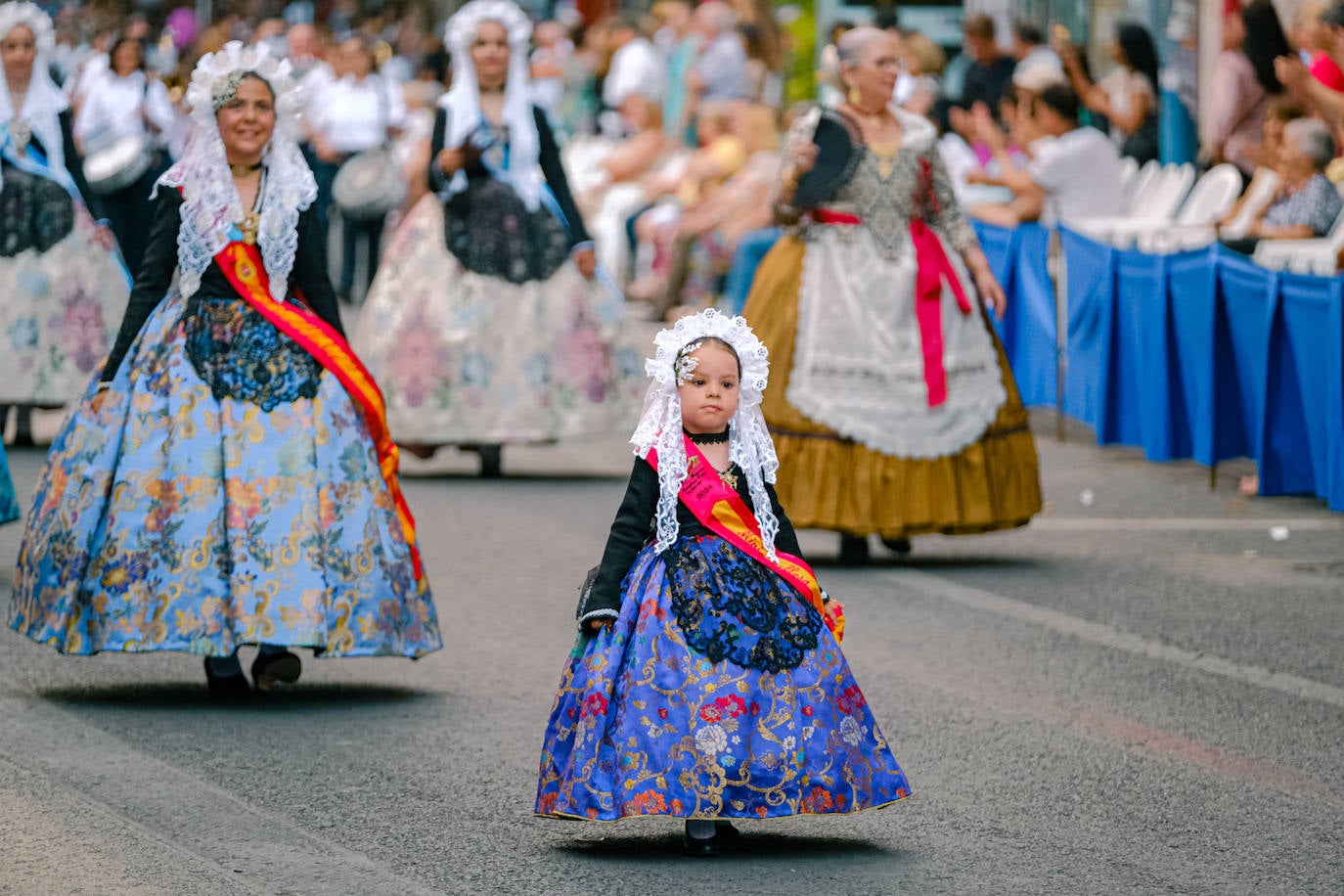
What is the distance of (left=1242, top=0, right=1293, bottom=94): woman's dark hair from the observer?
15195 millimetres

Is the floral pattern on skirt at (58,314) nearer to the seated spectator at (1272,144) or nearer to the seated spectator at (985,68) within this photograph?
the seated spectator at (1272,144)

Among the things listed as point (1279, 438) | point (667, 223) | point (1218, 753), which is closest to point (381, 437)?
point (1218, 753)

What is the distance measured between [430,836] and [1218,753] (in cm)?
217

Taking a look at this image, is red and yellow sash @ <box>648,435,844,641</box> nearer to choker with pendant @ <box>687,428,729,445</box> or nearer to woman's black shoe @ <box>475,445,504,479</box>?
choker with pendant @ <box>687,428,729,445</box>

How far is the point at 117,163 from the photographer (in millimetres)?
18297

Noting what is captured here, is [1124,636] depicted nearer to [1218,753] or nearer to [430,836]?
[1218,753]

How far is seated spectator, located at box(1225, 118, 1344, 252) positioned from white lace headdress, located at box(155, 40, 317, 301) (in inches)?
250

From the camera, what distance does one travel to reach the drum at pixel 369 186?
2195 cm

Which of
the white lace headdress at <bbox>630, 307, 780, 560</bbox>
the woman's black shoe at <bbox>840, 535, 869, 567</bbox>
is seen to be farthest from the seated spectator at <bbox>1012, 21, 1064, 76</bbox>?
the white lace headdress at <bbox>630, 307, 780, 560</bbox>

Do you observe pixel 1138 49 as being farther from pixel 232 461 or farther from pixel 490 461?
pixel 232 461
